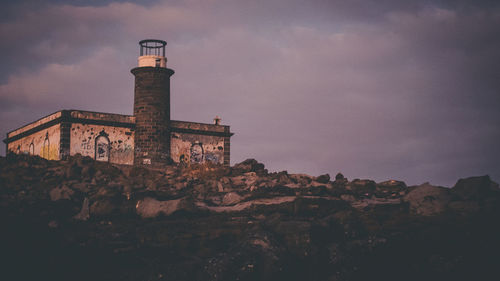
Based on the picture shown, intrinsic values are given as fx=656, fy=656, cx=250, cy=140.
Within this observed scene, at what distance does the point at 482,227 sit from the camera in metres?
22.3

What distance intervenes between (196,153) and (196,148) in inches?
12.0

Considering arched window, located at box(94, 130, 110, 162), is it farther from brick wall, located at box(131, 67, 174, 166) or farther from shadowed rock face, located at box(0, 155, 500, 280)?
shadowed rock face, located at box(0, 155, 500, 280)

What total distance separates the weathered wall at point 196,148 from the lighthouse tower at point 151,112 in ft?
3.83

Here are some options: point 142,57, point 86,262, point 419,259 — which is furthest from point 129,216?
point 142,57

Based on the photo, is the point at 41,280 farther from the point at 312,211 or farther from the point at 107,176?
the point at 107,176

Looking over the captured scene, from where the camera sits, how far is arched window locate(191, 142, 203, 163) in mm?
39438

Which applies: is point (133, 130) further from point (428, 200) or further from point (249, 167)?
point (428, 200)

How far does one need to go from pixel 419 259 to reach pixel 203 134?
73.1 ft

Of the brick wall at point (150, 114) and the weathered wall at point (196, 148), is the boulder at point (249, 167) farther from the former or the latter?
the brick wall at point (150, 114)

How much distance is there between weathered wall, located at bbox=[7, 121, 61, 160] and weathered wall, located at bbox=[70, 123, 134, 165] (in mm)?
989

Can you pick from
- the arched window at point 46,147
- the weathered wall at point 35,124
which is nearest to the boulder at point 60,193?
the weathered wall at point 35,124

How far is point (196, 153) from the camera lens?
39.7 m

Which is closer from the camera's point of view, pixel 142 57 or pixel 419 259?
pixel 419 259

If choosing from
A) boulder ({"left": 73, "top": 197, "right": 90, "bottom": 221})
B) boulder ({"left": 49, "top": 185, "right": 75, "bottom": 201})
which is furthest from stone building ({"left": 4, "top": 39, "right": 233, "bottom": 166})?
boulder ({"left": 73, "top": 197, "right": 90, "bottom": 221})
